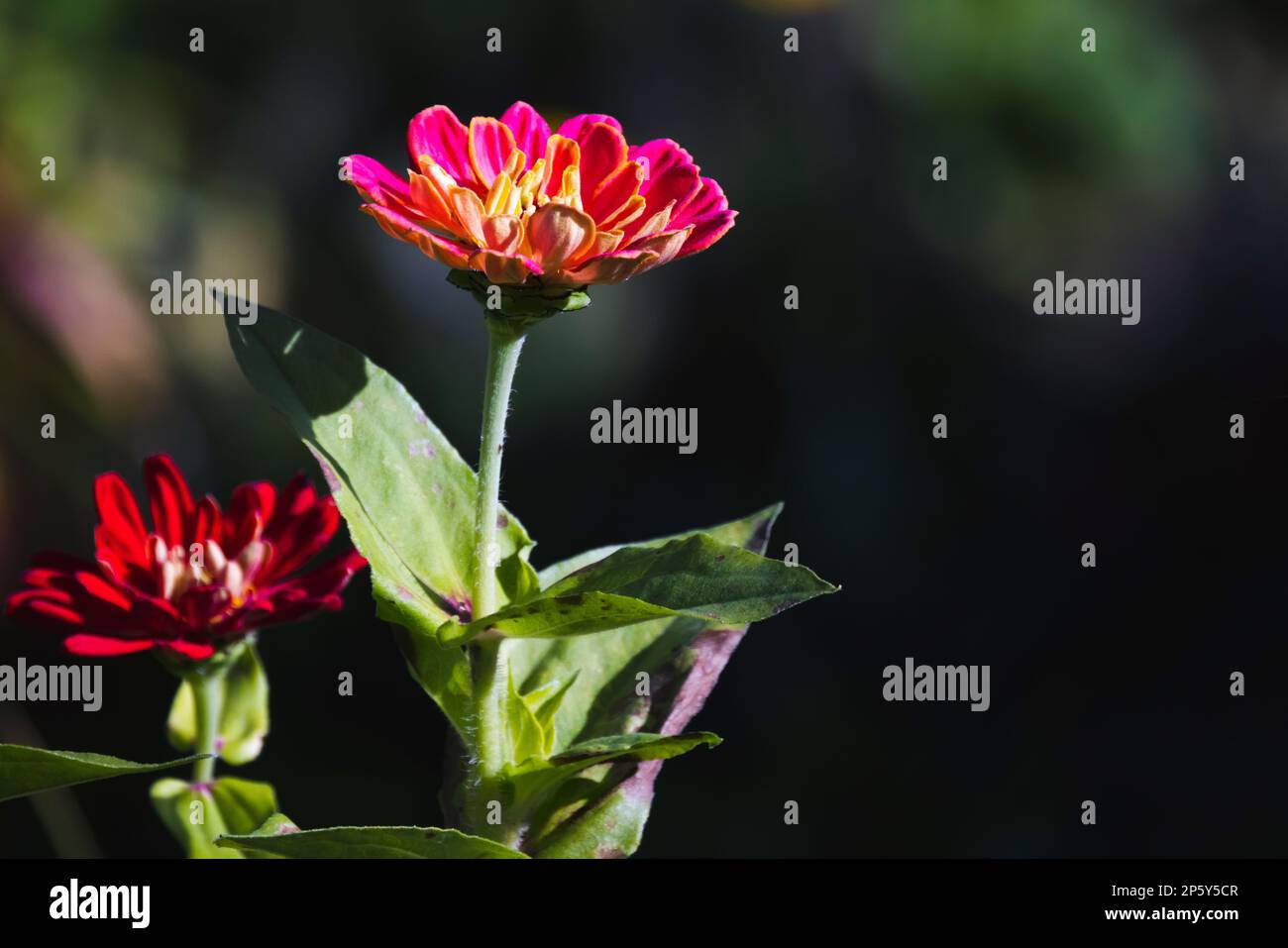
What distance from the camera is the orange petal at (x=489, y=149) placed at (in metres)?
0.70

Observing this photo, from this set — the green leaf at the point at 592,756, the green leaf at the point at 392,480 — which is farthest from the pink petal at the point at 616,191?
the green leaf at the point at 592,756

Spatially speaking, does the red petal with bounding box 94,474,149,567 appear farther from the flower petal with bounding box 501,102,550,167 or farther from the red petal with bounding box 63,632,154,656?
the flower petal with bounding box 501,102,550,167

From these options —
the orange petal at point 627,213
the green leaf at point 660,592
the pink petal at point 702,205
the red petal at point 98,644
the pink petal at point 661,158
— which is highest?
the pink petal at point 661,158

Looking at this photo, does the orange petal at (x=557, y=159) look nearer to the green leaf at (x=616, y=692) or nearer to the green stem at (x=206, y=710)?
the green leaf at (x=616, y=692)

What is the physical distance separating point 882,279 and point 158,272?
1333mm

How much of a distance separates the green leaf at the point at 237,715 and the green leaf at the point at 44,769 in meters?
0.19

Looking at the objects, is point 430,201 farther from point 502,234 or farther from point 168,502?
point 168,502

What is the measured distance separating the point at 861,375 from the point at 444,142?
2.23 m

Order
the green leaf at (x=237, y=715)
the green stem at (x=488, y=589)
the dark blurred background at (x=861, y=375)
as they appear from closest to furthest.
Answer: the green stem at (x=488, y=589) → the green leaf at (x=237, y=715) → the dark blurred background at (x=861, y=375)

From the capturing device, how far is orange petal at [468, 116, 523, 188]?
702mm

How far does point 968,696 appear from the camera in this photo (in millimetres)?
2906

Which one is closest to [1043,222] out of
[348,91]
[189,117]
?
[348,91]

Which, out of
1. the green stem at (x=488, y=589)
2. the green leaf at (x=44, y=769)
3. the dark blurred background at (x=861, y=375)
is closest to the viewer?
the green leaf at (x=44, y=769)

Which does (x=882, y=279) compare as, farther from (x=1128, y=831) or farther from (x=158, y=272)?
(x=158, y=272)
